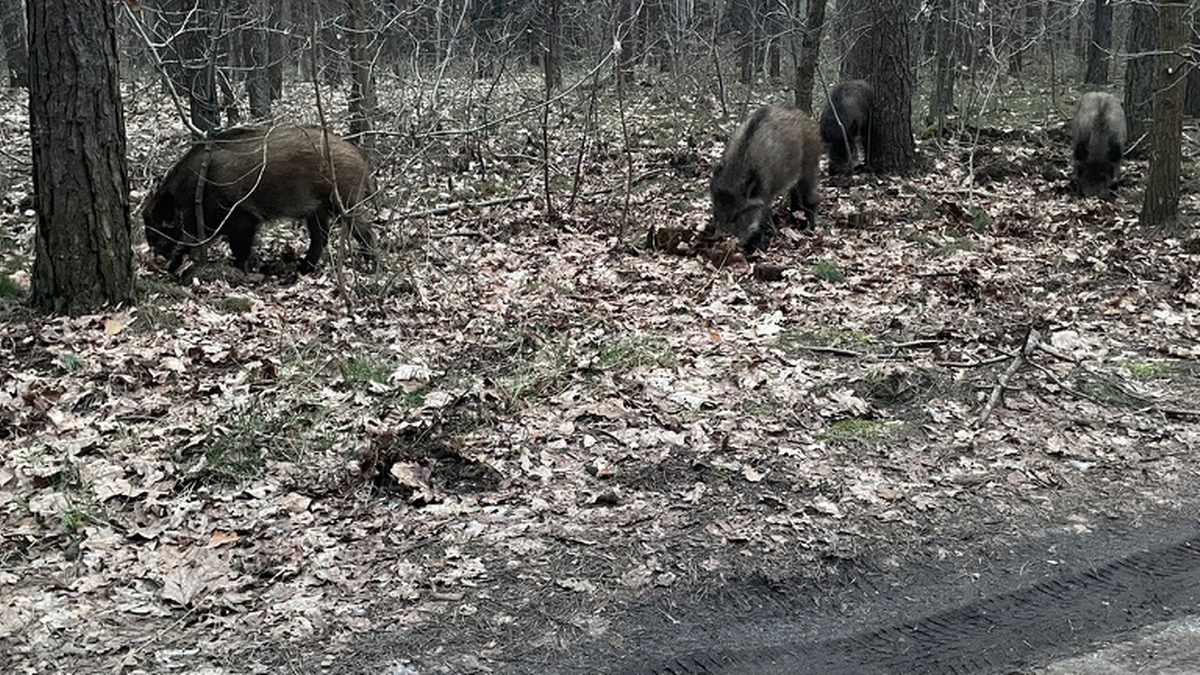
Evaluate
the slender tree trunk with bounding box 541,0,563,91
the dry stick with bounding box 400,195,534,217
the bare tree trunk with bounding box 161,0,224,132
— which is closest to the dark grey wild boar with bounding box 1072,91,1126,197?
the dry stick with bounding box 400,195,534,217

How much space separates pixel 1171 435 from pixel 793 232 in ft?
19.4

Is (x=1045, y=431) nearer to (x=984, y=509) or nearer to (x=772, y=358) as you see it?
(x=984, y=509)

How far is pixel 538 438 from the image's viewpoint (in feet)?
20.4

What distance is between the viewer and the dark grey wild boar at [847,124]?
1445 centimetres

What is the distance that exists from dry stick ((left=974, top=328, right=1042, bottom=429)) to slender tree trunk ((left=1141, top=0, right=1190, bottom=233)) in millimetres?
3803

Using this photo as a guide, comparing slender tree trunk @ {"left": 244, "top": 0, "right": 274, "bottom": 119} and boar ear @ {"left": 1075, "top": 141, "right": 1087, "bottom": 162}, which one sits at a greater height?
slender tree trunk @ {"left": 244, "top": 0, "right": 274, "bottom": 119}

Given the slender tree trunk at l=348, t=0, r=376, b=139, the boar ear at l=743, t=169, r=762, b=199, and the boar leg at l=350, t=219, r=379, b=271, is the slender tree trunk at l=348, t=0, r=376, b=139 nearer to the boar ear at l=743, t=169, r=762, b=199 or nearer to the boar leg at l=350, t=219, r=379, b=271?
the boar leg at l=350, t=219, r=379, b=271

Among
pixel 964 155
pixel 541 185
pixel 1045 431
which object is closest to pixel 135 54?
pixel 541 185

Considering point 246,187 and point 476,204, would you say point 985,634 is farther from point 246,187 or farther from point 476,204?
point 476,204

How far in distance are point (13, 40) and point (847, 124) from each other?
64.9ft

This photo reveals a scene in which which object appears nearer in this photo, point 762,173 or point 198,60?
point 762,173

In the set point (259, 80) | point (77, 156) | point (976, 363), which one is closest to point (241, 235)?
point (77, 156)

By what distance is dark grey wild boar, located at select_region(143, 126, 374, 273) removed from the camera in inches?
402

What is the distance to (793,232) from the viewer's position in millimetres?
11789
